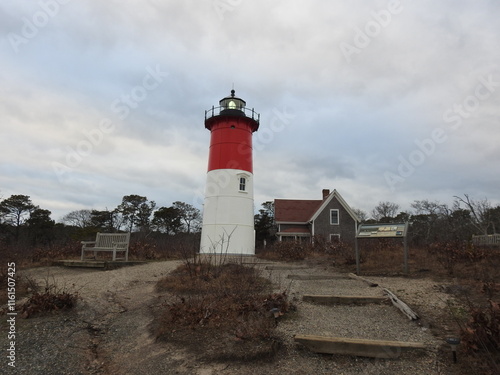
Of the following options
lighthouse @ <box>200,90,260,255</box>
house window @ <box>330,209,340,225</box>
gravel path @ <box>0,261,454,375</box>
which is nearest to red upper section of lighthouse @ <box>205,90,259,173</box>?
lighthouse @ <box>200,90,260,255</box>

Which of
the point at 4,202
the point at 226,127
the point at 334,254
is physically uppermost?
the point at 226,127

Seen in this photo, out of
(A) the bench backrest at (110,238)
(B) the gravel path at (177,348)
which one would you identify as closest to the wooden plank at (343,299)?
(B) the gravel path at (177,348)

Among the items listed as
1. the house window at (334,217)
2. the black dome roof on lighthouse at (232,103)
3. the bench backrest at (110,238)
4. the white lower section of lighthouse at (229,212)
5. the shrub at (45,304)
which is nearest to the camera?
the shrub at (45,304)

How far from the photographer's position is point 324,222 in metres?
25.4

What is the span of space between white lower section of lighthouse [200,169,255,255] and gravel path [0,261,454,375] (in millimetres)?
11314

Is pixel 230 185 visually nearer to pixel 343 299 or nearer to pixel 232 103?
pixel 232 103

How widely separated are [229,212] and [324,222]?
960 cm

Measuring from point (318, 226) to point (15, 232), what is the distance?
28.3 metres

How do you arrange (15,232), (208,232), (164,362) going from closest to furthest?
(164,362)
(208,232)
(15,232)

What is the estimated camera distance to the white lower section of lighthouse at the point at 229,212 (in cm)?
1884

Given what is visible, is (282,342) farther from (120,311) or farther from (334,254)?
(334,254)

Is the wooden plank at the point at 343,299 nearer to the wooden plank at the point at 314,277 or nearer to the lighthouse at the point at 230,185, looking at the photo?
the wooden plank at the point at 314,277

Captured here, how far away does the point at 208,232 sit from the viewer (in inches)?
755

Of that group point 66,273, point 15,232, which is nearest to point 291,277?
point 66,273
